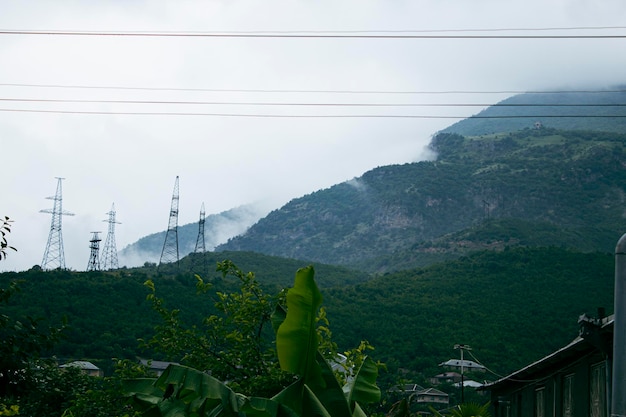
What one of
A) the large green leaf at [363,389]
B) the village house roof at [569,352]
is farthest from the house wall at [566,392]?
the large green leaf at [363,389]

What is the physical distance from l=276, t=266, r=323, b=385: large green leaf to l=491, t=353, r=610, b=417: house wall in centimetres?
391

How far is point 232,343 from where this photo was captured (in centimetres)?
1686

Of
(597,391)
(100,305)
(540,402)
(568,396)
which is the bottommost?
(540,402)

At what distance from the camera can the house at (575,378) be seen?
1417 cm

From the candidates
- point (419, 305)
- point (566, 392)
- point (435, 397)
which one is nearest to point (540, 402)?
point (566, 392)

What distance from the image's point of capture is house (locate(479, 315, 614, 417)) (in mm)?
14172

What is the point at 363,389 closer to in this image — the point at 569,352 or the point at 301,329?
the point at 301,329

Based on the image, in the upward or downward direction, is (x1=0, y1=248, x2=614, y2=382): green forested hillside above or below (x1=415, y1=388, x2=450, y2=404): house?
above

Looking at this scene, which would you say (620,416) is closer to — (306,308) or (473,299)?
(306,308)

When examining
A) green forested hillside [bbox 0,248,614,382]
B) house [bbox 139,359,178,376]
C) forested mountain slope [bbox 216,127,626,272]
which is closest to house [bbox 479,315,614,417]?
house [bbox 139,359,178,376]

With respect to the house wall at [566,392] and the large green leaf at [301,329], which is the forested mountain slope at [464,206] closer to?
the house wall at [566,392]

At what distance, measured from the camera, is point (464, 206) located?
503ft

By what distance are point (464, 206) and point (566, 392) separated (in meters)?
135

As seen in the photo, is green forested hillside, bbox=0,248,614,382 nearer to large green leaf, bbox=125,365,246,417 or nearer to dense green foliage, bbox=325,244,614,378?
dense green foliage, bbox=325,244,614,378
